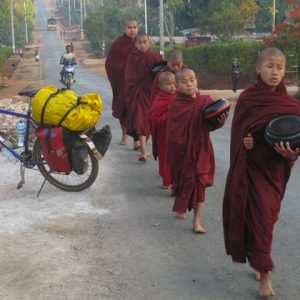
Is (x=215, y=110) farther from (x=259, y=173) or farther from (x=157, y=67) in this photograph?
(x=157, y=67)

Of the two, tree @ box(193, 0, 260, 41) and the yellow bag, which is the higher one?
tree @ box(193, 0, 260, 41)

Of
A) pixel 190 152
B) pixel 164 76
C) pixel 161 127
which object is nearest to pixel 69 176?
pixel 161 127

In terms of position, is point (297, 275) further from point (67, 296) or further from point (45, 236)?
point (45, 236)

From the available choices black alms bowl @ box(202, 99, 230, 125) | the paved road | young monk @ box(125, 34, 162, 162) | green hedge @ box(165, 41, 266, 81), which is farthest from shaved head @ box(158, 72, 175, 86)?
green hedge @ box(165, 41, 266, 81)

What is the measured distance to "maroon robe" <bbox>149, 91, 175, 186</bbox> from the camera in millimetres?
6930

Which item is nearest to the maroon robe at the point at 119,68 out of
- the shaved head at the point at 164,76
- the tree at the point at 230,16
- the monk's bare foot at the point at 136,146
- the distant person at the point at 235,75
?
the monk's bare foot at the point at 136,146

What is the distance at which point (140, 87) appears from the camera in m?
9.06

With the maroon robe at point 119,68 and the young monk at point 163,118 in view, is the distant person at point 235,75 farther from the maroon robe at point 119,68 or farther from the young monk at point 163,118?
the young monk at point 163,118

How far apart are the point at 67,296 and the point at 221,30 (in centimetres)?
4785

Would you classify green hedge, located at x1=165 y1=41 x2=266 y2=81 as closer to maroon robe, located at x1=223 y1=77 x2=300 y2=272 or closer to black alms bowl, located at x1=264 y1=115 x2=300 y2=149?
maroon robe, located at x1=223 y1=77 x2=300 y2=272

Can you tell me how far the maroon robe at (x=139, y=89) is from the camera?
352 inches

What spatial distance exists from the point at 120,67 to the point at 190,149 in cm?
484

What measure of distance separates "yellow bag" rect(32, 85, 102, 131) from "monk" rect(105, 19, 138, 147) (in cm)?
347

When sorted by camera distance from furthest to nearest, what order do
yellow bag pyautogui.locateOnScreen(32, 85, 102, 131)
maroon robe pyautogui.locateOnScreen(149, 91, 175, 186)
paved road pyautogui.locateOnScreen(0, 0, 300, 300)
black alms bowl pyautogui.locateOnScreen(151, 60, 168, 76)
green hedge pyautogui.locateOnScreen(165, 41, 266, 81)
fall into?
green hedge pyautogui.locateOnScreen(165, 41, 266, 81) → black alms bowl pyautogui.locateOnScreen(151, 60, 168, 76) → maroon robe pyautogui.locateOnScreen(149, 91, 175, 186) → yellow bag pyautogui.locateOnScreen(32, 85, 102, 131) → paved road pyautogui.locateOnScreen(0, 0, 300, 300)
